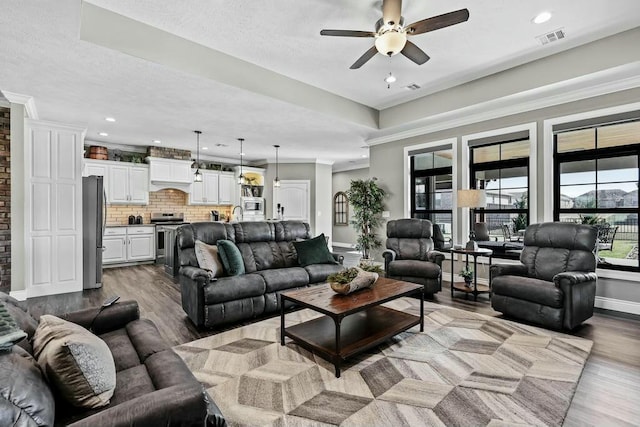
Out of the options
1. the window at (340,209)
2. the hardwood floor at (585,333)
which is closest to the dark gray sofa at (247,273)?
the hardwood floor at (585,333)

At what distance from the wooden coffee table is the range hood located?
6.06 metres

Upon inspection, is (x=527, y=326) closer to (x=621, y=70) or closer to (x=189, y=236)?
(x=621, y=70)

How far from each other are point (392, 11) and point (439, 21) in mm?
396

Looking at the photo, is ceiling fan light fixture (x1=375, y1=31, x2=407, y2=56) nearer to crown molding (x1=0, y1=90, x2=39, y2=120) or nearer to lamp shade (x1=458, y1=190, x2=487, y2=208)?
lamp shade (x1=458, y1=190, x2=487, y2=208)

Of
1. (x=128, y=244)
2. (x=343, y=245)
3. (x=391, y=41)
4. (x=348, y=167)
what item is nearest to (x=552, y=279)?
(x=391, y=41)

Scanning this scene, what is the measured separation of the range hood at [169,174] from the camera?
7523mm

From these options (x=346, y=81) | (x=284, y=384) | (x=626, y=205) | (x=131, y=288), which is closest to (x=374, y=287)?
(x=284, y=384)

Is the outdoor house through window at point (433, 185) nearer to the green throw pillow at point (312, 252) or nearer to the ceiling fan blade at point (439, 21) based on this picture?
the green throw pillow at point (312, 252)

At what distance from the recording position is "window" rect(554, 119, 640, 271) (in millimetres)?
3947

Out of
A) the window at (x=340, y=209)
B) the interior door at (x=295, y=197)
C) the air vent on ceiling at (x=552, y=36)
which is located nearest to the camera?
the air vent on ceiling at (x=552, y=36)

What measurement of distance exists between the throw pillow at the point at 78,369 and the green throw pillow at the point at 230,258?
2.35 meters

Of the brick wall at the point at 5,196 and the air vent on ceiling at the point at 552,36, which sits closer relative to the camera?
the air vent on ceiling at the point at 552,36

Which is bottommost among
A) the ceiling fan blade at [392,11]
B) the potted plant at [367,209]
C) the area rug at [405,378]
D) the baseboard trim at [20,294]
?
the area rug at [405,378]

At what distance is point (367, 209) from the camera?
21.6 ft
